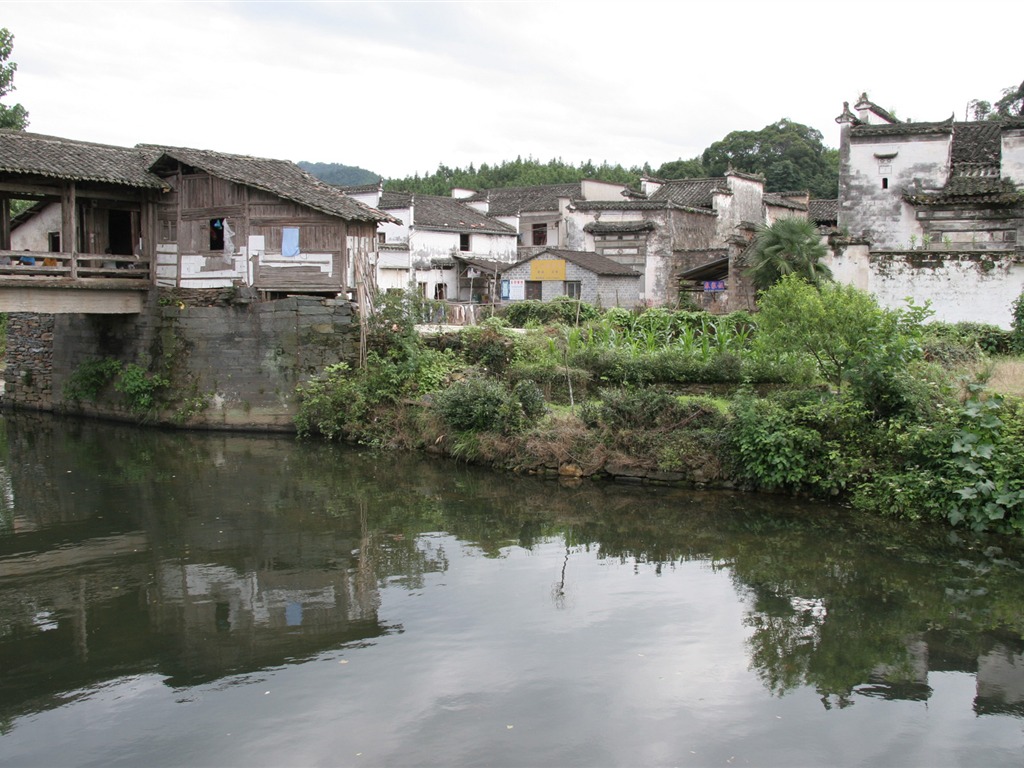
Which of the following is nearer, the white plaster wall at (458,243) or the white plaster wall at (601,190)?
the white plaster wall at (458,243)

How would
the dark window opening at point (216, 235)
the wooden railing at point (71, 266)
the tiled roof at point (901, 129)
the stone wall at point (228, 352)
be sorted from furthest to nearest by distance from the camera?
the tiled roof at point (901, 129), the dark window opening at point (216, 235), the stone wall at point (228, 352), the wooden railing at point (71, 266)

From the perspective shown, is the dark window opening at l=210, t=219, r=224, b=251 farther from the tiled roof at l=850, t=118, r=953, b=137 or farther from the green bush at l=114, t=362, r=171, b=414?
the tiled roof at l=850, t=118, r=953, b=137

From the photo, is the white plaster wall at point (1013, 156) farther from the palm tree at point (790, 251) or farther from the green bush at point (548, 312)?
the green bush at point (548, 312)

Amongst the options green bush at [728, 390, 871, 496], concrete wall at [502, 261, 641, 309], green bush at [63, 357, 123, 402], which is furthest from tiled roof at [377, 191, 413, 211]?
green bush at [728, 390, 871, 496]

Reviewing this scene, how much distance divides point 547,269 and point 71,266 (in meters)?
17.3

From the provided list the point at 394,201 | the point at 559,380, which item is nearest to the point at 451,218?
the point at 394,201

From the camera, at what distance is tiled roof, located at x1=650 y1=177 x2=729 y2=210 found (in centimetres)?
3562

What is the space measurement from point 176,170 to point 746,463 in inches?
567

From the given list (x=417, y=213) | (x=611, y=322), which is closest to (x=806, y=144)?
(x=417, y=213)

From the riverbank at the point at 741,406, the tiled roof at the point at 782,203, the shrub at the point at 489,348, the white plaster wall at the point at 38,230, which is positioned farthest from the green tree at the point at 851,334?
the tiled roof at the point at 782,203

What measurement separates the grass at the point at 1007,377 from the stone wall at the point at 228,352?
1208 cm

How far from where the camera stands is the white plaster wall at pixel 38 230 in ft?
68.5

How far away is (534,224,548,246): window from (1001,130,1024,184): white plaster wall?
1940 centimetres

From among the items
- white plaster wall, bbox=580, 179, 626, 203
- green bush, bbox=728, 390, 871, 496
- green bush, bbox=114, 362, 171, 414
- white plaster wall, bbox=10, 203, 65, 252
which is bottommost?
green bush, bbox=728, 390, 871, 496
